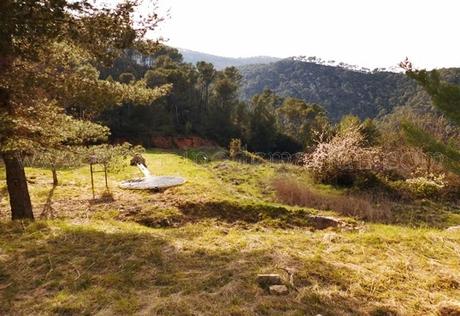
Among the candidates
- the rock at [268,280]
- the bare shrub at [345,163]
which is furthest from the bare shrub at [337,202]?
the rock at [268,280]

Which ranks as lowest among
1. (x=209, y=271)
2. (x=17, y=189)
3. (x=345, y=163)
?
(x=345, y=163)

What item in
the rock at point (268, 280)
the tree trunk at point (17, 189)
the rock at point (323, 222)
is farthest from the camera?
the rock at point (323, 222)

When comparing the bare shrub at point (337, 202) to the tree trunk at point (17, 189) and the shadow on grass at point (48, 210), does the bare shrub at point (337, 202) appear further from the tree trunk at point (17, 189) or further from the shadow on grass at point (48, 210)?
the tree trunk at point (17, 189)

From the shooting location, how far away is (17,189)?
657cm

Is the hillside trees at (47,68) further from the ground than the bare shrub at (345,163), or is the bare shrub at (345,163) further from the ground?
the hillside trees at (47,68)

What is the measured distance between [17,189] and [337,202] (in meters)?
8.06

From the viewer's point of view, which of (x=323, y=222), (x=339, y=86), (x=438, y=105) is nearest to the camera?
(x=438, y=105)

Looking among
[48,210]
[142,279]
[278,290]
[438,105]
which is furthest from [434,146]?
[48,210]

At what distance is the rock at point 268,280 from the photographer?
369 cm

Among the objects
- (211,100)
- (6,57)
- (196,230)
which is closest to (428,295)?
(196,230)

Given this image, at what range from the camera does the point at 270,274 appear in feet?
12.5

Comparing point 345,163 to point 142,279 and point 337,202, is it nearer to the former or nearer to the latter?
point 337,202

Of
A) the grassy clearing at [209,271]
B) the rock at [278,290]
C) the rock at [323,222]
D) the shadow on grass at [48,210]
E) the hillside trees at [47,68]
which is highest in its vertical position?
the hillside trees at [47,68]

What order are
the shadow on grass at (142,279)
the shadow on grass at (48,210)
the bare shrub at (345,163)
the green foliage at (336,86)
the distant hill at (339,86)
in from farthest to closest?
the green foliage at (336,86) → the distant hill at (339,86) → the bare shrub at (345,163) → the shadow on grass at (48,210) → the shadow on grass at (142,279)
